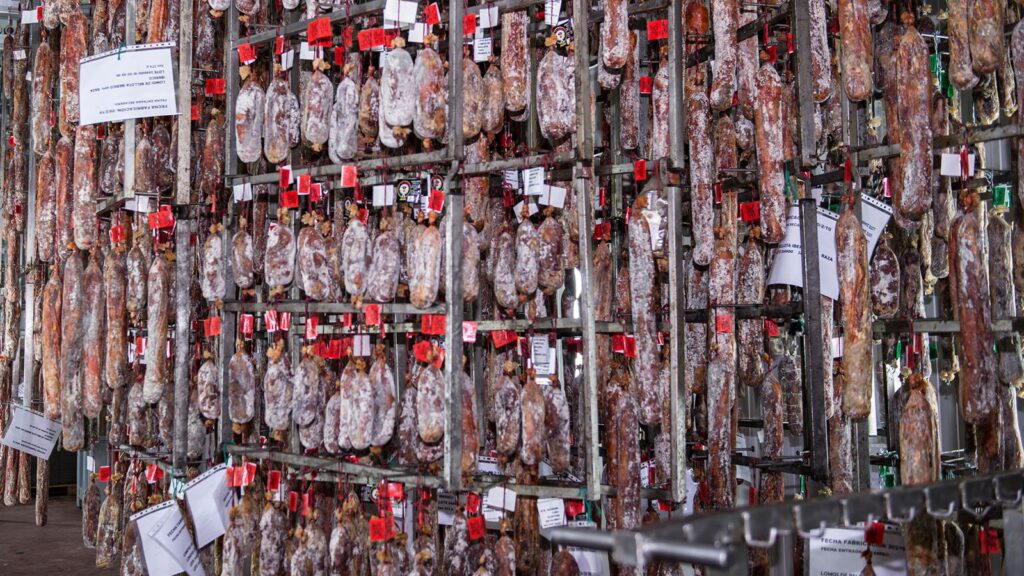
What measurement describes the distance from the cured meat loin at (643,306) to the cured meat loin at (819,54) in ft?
3.87

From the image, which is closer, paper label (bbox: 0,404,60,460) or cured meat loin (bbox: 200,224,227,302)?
cured meat loin (bbox: 200,224,227,302)

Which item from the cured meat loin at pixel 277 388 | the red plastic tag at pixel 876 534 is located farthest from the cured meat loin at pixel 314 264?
the red plastic tag at pixel 876 534

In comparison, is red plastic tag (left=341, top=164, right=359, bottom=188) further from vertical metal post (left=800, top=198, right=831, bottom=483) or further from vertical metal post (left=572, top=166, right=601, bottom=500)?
vertical metal post (left=800, top=198, right=831, bottom=483)

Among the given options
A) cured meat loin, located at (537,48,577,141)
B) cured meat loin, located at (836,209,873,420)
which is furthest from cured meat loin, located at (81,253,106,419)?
cured meat loin, located at (836,209,873,420)

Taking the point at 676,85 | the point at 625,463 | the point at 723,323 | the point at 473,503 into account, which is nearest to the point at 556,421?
the point at 625,463

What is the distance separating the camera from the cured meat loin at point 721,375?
4.62 m

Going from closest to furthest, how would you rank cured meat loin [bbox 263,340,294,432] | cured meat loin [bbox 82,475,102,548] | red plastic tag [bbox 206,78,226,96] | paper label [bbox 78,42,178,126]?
cured meat loin [bbox 263,340,294,432]
paper label [bbox 78,42,178,126]
red plastic tag [bbox 206,78,226,96]
cured meat loin [bbox 82,475,102,548]

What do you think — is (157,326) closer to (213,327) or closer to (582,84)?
(213,327)

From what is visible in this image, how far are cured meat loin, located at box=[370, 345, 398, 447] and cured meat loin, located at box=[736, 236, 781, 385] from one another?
1.88 meters

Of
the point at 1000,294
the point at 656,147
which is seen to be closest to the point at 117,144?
the point at 656,147

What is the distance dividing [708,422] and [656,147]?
139 cm

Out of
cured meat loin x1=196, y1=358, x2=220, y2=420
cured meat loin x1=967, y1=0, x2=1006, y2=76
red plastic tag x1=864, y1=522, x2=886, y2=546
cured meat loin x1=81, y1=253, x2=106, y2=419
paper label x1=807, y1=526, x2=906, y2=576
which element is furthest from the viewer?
cured meat loin x1=81, y1=253, x2=106, y2=419

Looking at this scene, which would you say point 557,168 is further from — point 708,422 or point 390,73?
point 708,422

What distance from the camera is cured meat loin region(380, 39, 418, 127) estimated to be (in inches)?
169
